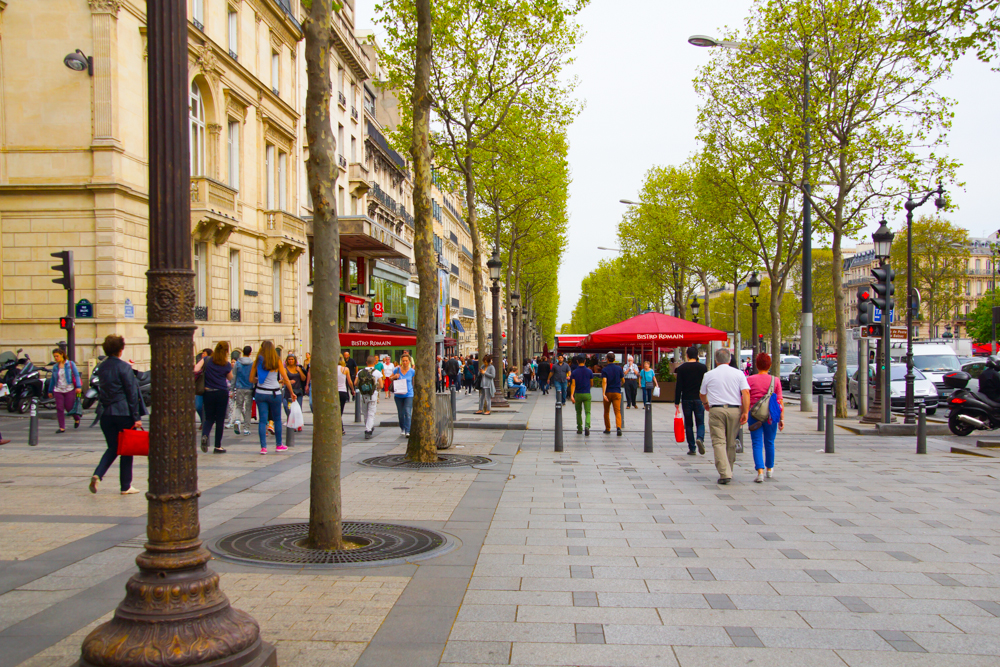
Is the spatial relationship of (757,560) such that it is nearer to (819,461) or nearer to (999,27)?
(819,461)

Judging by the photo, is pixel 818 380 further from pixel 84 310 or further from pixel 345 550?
pixel 345 550

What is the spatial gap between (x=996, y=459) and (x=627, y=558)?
392 inches

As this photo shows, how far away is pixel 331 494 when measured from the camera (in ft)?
21.5

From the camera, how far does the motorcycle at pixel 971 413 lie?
1706 cm

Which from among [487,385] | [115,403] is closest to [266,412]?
[115,403]

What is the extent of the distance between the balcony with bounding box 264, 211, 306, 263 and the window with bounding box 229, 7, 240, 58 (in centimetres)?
565

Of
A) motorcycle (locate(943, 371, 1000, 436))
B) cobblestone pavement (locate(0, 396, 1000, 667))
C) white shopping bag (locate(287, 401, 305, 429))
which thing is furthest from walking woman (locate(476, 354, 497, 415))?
motorcycle (locate(943, 371, 1000, 436))

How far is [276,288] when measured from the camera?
32188mm

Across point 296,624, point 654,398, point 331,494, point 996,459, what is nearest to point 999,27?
point 996,459

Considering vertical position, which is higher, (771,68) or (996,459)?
(771,68)

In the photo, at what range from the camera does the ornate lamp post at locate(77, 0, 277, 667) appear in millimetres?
3691

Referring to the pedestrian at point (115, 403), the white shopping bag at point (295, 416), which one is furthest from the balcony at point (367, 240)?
the pedestrian at point (115, 403)

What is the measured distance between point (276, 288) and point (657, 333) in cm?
1463

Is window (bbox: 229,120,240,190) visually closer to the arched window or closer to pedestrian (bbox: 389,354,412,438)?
the arched window
